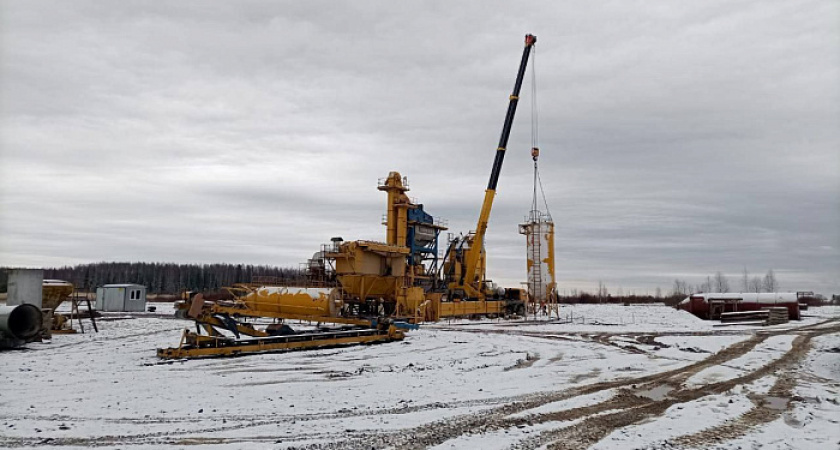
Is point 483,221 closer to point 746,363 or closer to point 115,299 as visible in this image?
point 746,363

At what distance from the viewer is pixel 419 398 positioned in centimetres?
964

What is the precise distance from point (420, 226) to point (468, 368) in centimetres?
2151

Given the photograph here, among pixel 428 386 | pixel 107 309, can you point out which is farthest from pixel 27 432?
pixel 107 309

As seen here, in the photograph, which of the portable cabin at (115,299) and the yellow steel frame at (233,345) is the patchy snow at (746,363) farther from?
the portable cabin at (115,299)

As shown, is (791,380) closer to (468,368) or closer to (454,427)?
(468,368)

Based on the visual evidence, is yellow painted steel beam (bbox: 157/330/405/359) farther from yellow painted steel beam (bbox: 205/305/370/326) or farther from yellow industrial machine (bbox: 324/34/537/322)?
yellow industrial machine (bbox: 324/34/537/322)

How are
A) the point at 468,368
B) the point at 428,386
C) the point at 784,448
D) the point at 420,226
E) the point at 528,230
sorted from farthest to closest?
1. the point at 528,230
2. the point at 420,226
3. the point at 468,368
4. the point at 428,386
5. the point at 784,448

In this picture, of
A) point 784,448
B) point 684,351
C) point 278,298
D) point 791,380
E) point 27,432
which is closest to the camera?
point 784,448

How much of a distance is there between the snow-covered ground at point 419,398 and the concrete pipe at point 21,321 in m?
0.78

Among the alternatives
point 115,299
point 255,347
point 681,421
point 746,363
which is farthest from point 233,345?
point 115,299

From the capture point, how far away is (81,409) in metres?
8.59

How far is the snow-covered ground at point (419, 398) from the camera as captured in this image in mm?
7172

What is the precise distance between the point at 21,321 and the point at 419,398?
46.8 ft

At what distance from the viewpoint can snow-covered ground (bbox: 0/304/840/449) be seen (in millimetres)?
7172
